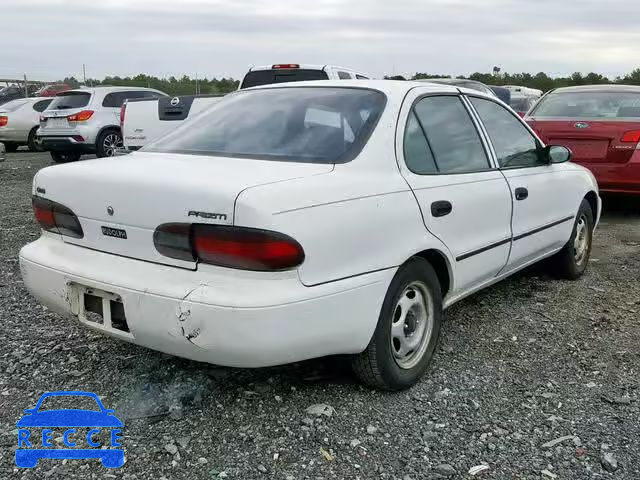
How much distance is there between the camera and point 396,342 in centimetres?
312

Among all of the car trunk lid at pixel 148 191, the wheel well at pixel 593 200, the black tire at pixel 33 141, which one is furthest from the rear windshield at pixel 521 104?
the car trunk lid at pixel 148 191

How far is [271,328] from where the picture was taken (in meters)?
Answer: 2.43

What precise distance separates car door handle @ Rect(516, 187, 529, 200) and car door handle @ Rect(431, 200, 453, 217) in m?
0.85

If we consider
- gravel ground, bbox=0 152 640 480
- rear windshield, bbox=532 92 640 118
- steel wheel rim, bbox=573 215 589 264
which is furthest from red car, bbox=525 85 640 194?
gravel ground, bbox=0 152 640 480

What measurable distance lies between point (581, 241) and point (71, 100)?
35.9 ft

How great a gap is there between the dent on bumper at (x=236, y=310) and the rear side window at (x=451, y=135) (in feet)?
2.97

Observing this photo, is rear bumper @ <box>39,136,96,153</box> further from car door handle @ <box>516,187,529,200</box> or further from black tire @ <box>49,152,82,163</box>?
car door handle @ <box>516,187,529,200</box>

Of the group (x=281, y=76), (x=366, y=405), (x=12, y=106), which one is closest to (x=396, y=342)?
(x=366, y=405)

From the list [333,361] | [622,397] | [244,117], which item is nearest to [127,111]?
[244,117]

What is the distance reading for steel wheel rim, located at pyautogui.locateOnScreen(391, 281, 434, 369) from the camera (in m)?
3.07

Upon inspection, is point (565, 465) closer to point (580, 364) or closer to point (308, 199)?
point (580, 364)

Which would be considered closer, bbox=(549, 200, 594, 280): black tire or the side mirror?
the side mirror

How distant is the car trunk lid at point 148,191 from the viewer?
248 cm

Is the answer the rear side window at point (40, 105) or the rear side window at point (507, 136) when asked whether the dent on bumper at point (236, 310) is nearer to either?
the rear side window at point (507, 136)
